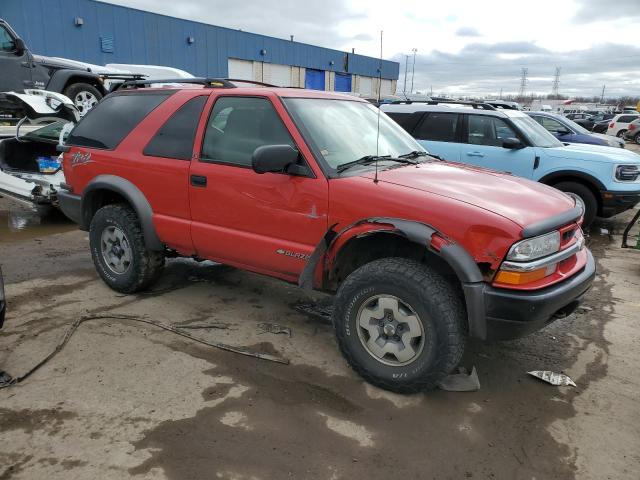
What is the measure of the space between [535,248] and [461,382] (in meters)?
1.05

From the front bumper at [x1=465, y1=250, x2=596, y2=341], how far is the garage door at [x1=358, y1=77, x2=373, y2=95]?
4088 cm

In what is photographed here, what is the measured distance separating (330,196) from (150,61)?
2318 centimetres

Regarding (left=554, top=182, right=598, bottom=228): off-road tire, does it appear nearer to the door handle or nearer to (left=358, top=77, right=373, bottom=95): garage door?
the door handle

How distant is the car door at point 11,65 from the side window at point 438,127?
27.6ft

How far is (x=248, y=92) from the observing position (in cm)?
380

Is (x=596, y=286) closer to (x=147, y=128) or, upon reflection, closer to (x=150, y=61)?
(x=147, y=128)

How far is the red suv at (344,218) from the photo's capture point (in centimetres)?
282

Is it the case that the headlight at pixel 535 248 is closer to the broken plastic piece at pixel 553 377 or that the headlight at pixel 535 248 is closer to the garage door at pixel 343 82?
the broken plastic piece at pixel 553 377

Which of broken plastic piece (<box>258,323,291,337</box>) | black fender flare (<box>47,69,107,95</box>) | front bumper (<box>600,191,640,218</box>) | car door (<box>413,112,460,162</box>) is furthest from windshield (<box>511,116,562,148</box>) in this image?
black fender flare (<box>47,69,107,95</box>)

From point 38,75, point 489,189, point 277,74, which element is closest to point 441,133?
point 489,189

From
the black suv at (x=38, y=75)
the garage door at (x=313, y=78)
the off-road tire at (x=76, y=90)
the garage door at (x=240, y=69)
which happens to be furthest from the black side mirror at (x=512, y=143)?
the garage door at (x=313, y=78)

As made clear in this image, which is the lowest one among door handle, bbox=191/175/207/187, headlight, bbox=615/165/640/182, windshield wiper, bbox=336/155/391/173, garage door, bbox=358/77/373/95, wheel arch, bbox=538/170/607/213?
wheel arch, bbox=538/170/607/213

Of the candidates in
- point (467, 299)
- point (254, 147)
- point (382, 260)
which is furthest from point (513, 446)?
point (254, 147)

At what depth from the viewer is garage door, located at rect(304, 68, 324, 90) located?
35156 millimetres
